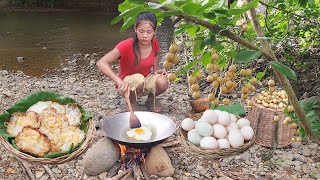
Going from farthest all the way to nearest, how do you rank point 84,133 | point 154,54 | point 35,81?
point 35,81 < point 154,54 < point 84,133

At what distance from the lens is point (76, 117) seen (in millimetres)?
2568

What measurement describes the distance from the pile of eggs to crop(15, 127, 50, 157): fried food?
3.00ft

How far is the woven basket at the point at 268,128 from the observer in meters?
3.03

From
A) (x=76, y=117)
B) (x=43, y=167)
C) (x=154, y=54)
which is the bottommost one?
(x=43, y=167)

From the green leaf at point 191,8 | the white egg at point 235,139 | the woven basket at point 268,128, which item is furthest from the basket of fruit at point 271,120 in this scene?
the green leaf at point 191,8

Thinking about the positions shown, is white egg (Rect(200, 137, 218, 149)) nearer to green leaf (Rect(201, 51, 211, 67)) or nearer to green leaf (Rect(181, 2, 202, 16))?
green leaf (Rect(201, 51, 211, 67))

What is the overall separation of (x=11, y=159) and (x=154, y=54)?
168 centimetres

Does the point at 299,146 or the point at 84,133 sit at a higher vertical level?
the point at 84,133

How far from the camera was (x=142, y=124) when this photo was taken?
10.5 feet

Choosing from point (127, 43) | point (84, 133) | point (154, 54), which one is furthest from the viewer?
point (154, 54)

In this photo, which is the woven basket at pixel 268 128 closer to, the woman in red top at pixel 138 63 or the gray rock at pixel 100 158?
the woman in red top at pixel 138 63

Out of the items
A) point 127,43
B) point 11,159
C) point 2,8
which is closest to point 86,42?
point 127,43

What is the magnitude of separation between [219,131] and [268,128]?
2.40 ft

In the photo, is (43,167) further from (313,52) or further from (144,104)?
(313,52)
